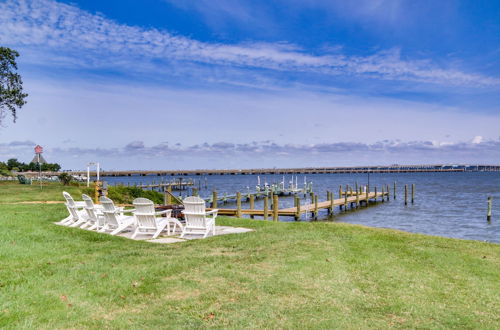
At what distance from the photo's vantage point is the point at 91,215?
1102cm

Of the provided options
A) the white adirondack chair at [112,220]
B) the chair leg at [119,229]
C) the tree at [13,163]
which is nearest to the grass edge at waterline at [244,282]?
the chair leg at [119,229]

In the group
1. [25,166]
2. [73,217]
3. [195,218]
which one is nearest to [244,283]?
[195,218]

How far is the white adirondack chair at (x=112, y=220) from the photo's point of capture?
400 inches

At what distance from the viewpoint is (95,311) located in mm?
4891

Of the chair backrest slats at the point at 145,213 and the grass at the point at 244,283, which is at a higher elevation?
the chair backrest slats at the point at 145,213

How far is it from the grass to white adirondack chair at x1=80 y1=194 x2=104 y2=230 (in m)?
1.24

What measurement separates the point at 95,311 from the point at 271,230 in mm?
6447

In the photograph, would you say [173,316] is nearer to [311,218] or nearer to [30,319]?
[30,319]

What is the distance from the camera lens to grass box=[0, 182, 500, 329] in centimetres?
477

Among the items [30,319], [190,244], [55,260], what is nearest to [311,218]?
[190,244]

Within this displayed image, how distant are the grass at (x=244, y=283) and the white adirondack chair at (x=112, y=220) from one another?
60cm

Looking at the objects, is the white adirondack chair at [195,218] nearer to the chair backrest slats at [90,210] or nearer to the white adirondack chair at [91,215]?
the white adirondack chair at [91,215]

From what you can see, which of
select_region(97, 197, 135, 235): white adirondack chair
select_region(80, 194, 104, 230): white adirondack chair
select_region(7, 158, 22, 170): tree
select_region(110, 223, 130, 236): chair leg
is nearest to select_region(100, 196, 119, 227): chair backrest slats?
select_region(97, 197, 135, 235): white adirondack chair

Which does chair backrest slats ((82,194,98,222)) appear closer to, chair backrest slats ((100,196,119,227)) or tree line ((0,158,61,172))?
chair backrest slats ((100,196,119,227))
